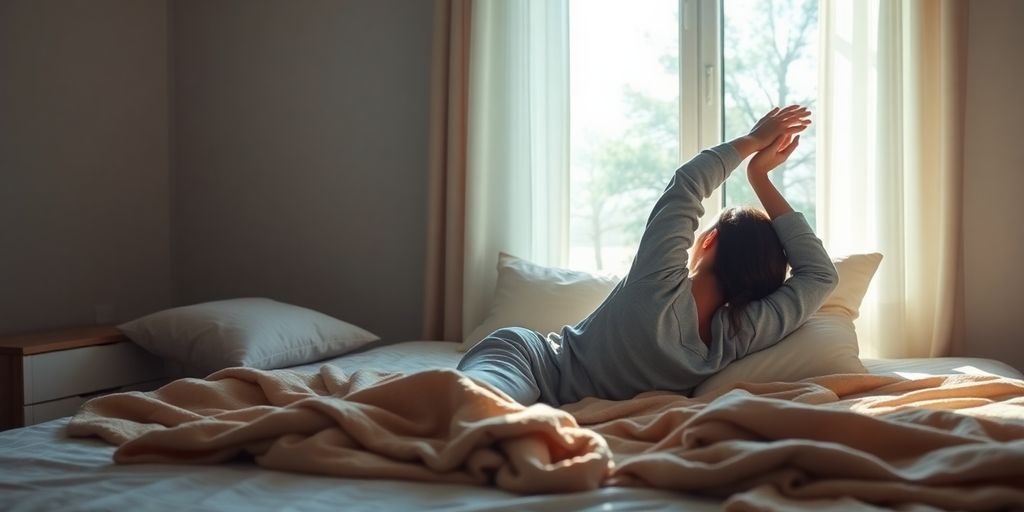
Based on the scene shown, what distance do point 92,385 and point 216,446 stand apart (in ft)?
6.07

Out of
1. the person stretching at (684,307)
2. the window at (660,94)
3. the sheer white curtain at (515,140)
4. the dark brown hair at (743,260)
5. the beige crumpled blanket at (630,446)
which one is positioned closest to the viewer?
the beige crumpled blanket at (630,446)

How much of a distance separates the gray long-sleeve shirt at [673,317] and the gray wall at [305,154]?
5.52 ft

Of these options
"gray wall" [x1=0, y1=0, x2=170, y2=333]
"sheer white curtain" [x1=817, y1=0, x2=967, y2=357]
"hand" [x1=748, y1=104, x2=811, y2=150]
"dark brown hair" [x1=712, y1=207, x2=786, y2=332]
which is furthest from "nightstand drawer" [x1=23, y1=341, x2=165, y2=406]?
"sheer white curtain" [x1=817, y1=0, x2=967, y2=357]

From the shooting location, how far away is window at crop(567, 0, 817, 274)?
3176 mm

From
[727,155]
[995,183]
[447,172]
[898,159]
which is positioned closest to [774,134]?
[727,155]

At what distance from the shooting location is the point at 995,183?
292 centimetres

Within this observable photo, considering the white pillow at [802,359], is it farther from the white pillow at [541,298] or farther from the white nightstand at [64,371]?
the white nightstand at [64,371]

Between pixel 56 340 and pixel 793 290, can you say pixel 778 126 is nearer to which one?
pixel 793 290

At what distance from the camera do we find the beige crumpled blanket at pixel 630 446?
118 cm

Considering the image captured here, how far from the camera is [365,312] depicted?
3.75 m

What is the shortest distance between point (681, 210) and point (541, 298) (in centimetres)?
96

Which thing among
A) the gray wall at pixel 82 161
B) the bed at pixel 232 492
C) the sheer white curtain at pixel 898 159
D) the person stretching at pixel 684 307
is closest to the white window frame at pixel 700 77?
the sheer white curtain at pixel 898 159

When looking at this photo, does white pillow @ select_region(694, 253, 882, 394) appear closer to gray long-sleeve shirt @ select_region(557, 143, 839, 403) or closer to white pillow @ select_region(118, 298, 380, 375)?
gray long-sleeve shirt @ select_region(557, 143, 839, 403)

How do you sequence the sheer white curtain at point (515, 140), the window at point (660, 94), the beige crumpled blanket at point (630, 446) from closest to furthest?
the beige crumpled blanket at point (630, 446) < the window at point (660, 94) < the sheer white curtain at point (515, 140)
